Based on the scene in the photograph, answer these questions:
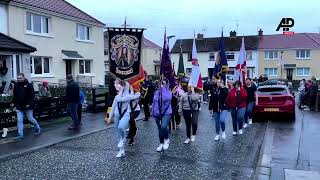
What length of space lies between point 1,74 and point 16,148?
31.9 feet

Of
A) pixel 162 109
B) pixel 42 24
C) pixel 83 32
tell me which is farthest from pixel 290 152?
pixel 83 32

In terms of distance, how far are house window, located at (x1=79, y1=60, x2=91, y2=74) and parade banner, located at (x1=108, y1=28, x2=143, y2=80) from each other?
19.7 meters

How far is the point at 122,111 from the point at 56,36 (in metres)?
17.9

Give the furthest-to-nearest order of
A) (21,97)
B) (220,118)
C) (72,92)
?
(72,92) → (220,118) → (21,97)

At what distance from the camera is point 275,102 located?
16.3 metres

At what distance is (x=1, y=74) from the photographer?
18.6 meters

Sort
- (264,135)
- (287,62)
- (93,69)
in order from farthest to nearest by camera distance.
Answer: (287,62) < (93,69) < (264,135)

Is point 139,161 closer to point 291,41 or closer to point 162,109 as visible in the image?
point 162,109

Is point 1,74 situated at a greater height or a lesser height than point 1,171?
greater

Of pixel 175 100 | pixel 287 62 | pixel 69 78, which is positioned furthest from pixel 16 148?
pixel 287 62

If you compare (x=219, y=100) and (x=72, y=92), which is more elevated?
(x=72, y=92)

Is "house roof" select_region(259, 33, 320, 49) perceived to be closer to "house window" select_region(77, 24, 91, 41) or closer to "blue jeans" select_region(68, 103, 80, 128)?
"house window" select_region(77, 24, 91, 41)

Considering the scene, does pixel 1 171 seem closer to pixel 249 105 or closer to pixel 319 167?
pixel 319 167

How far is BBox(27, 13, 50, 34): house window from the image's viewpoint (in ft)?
77.3
